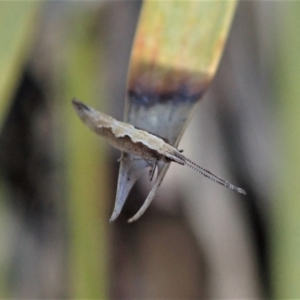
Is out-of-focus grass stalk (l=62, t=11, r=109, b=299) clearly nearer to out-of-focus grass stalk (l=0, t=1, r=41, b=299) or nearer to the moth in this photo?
out-of-focus grass stalk (l=0, t=1, r=41, b=299)

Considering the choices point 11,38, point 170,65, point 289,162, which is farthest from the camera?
point 289,162

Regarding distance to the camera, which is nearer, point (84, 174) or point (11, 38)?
point (11, 38)

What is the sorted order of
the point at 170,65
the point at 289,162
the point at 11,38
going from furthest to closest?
the point at 289,162 → the point at 11,38 → the point at 170,65

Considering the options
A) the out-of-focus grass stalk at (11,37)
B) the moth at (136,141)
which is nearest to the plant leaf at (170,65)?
the moth at (136,141)

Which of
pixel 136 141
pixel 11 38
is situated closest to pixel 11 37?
pixel 11 38

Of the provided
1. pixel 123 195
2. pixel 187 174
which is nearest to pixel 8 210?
pixel 187 174

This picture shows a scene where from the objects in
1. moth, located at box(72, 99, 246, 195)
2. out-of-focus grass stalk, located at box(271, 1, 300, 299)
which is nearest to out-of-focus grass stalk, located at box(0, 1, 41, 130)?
moth, located at box(72, 99, 246, 195)

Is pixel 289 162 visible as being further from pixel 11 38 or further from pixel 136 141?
pixel 11 38
